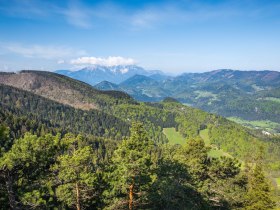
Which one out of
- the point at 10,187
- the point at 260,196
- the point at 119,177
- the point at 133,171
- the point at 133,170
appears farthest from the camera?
the point at 260,196

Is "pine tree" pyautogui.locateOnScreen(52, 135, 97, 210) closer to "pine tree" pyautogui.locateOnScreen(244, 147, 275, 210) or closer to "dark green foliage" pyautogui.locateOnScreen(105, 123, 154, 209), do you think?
"dark green foliage" pyautogui.locateOnScreen(105, 123, 154, 209)

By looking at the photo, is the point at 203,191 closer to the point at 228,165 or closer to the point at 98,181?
the point at 228,165

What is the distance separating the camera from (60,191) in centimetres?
3222

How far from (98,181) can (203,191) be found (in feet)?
67.6

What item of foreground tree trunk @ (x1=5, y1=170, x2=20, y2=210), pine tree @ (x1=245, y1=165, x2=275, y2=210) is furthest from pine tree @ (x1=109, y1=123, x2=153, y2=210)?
pine tree @ (x1=245, y1=165, x2=275, y2=210)

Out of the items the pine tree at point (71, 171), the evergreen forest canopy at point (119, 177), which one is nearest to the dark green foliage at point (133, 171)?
the evergreen forest canopy at point (119, 177)

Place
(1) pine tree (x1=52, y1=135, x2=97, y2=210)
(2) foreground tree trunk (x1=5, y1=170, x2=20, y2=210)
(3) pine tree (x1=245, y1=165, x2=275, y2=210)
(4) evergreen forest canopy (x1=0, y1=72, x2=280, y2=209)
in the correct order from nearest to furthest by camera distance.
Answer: (2) foreground tree trunk (x1=5, y1=170, x2=20, y2=210), (4) evergreen forest canopy (x1=0, y1=72, x2=280, y2=209), (1) pine tree (x1=52, y1=135, x2=97, y2=210), (3) pine tree (x1=245, y1=165, x2=275, y2=210)

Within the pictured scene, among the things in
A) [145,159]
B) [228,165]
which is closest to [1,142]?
[145,159]

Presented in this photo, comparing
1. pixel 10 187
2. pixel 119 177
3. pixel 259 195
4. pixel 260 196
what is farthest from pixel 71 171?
pixel 260 196

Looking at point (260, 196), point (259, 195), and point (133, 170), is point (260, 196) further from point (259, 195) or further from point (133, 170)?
point (133, 170)

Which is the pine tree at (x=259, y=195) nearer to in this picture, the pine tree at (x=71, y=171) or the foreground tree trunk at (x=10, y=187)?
the pine tree at (x=71, y=171)

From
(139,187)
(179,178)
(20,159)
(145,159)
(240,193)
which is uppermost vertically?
(20,159)

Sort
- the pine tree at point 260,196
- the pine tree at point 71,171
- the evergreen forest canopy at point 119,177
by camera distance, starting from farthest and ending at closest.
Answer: the pine tree at point 260,196 < the pine tree at point 71,171 < the evergreen forest canopy at point 119,177

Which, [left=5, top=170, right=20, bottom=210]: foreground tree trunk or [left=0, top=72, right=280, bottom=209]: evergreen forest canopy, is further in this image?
[left=0, top=72, right=280, bottom=209]: evergreen forest canopy
